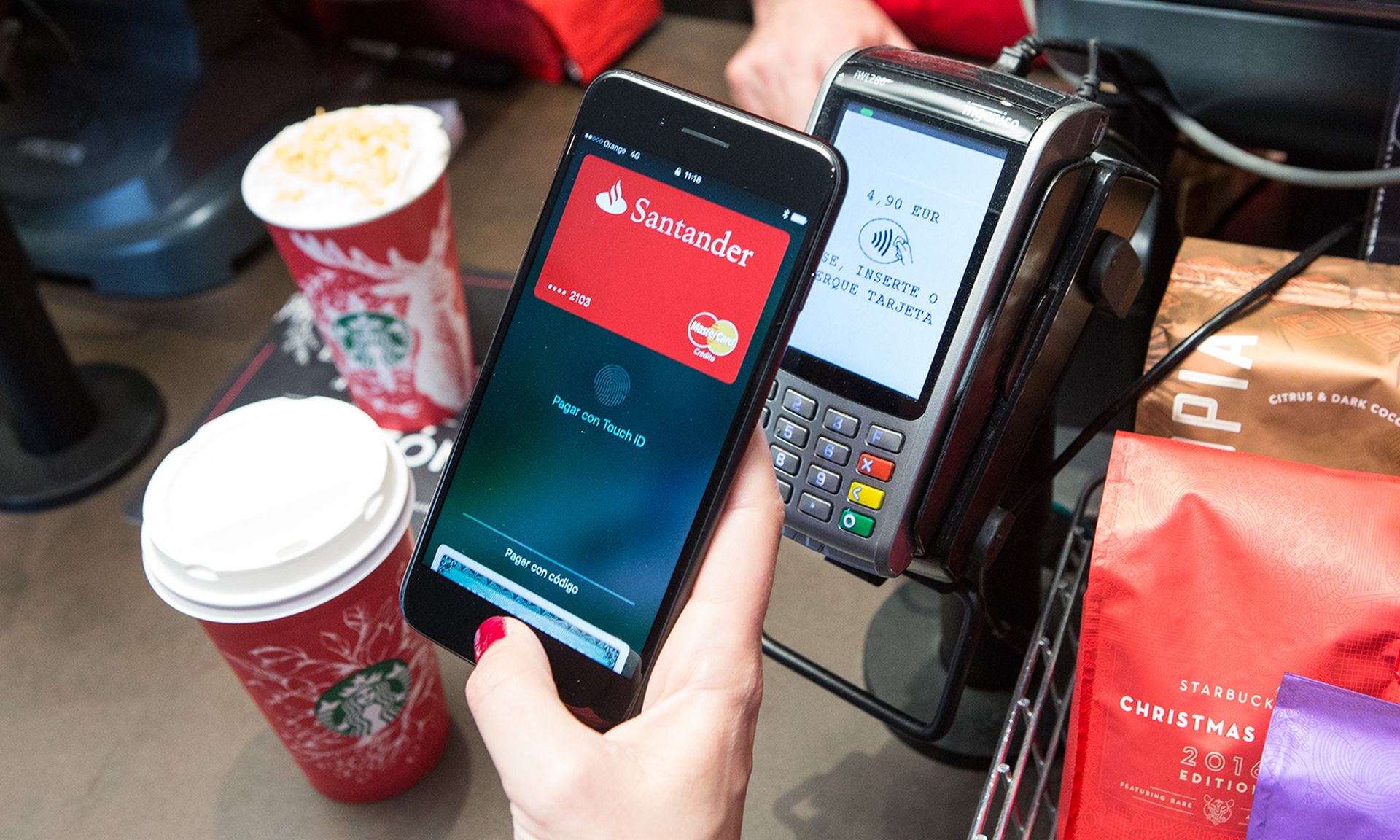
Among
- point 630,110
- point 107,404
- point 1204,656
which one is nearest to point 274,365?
point 107,404

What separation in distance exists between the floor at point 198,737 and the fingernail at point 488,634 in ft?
0.55

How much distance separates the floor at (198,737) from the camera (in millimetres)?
540

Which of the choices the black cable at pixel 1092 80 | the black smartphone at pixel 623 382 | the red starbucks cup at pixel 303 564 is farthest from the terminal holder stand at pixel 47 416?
the black cable at pixel 1092 80

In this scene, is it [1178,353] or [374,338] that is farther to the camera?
[374,338]

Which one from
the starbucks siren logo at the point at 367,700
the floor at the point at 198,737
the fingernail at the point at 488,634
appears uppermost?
the fingernail at the point at 488,634

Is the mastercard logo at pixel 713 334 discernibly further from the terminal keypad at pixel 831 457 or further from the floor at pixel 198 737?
the floor at pixel 198 737

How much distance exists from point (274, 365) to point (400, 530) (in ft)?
1.37

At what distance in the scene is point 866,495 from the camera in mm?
414

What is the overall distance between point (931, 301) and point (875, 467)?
69 mm

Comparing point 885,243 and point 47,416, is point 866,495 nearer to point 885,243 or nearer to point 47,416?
point 885,243

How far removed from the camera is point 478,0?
40.8 inches

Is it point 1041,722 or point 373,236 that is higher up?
point 373,236

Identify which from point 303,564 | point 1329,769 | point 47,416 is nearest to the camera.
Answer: point 1329,769

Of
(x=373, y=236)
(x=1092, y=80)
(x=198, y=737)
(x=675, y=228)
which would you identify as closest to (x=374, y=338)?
(x=373, y=236)
